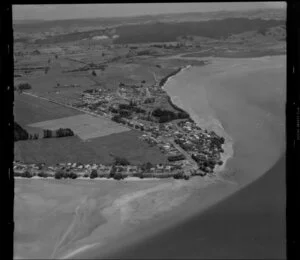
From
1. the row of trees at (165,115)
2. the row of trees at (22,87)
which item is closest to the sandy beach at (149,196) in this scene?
the row of trees at (165,115)

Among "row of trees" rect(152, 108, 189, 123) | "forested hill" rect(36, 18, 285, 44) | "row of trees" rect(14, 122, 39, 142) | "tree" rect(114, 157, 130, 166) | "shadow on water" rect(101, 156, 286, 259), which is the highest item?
"forested hill" rect(36, 18, 285, 44)

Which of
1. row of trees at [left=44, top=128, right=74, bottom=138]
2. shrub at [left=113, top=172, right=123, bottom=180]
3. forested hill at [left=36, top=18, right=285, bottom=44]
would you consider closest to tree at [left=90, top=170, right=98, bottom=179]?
shrub at [left=113, top=172, right=123, bottom=180]

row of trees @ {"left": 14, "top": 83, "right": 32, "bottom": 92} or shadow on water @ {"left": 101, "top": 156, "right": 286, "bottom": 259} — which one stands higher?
row of trees @ {"left": 14, "top": 83, "right": 32, "bottom": 92}

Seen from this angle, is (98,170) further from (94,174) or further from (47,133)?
(47,133)

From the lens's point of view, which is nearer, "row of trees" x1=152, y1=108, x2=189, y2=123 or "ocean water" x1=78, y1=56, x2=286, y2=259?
"ocean water" x1=78, y1=56, x2=286, y2=259

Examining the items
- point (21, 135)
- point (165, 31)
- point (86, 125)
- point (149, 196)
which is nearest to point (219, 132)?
point (149, 196)

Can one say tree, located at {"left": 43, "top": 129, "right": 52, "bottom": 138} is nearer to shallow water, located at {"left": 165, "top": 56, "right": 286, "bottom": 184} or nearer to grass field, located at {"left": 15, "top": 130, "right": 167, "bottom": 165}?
grass field, located at {"left": 15, "top": 130, "right": 167, "bottom": 165}
